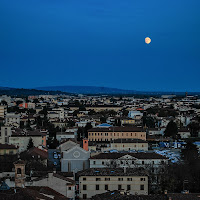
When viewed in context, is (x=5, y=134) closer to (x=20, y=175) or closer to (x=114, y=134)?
(x=114, y=134)

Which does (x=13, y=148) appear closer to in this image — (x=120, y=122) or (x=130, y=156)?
(x=130, y=156)

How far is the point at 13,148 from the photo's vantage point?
40.6 meters

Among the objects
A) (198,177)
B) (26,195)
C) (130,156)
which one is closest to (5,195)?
(26,195)

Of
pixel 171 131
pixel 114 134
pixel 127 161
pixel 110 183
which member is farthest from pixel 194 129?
pixel 110 183

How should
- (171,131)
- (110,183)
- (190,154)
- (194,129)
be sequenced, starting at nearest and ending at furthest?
(110,183), (190,154), (171,131), (194,129)

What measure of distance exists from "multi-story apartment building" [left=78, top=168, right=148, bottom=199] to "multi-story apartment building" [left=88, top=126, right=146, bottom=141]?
29.3 meters

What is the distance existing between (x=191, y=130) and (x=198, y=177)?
1523 inches

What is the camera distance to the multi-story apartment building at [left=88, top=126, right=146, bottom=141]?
2203 inches

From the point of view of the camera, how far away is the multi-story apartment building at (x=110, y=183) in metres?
26.3

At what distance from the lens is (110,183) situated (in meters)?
26.4

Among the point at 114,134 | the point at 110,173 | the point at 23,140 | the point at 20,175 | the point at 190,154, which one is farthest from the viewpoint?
the point at 114,134

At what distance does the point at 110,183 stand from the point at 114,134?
29952 millimetres

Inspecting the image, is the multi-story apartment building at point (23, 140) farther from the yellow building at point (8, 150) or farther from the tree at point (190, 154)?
the tree at point (190, 154)

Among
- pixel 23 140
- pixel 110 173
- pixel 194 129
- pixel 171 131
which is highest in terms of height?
pixel 194 129
